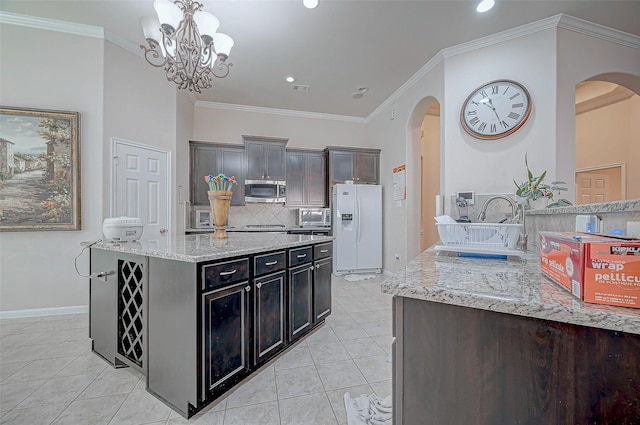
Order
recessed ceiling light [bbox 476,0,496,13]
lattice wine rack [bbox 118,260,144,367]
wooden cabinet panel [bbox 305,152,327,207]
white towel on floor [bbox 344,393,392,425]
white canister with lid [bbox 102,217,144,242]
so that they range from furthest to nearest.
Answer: wooden cabinet panel [bbox 305,152,327,207]
recessed ceiling light [bbox 476,0,496,13]
white canister with lid [bbox 102,217,144,242]
lattice wine rack [bbox 118,260,144,367]
white towel on floor [bbox 344,393,392,425]

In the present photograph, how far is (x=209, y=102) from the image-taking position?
452 cm

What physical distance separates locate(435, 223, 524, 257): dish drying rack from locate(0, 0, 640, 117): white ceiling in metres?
2.37

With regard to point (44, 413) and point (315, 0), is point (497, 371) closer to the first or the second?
point (44, 413)

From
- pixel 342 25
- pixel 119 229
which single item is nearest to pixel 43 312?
pixel 119 229

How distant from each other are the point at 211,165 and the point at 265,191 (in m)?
1.01

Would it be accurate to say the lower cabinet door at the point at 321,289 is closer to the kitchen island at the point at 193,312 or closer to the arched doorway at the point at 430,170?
the kitchen island at the point at 193,312

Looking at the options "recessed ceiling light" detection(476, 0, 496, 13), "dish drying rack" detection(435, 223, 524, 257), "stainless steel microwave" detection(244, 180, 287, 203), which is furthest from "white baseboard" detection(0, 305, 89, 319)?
"recessed ceiling light" detection(476, 0, 496, 13)

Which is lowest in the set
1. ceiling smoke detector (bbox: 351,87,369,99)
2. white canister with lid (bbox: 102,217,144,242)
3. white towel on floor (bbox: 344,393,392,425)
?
white towel on floor (bbox: 344,393,392,425)

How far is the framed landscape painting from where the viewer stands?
2.51 meters

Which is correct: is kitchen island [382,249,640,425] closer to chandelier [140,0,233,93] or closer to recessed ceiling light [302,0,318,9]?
chandelier [140,0,233,93]

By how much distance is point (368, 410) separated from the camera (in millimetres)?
1408

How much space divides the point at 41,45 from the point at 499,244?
449cm

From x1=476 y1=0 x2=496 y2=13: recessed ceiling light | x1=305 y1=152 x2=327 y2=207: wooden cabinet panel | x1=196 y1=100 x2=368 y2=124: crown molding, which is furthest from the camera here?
x1=305 y1=152 x2=327 y2=207: wooden cabinet panel

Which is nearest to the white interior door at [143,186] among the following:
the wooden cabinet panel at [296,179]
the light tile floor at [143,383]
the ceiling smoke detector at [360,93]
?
the light tile floor at [143,383]
